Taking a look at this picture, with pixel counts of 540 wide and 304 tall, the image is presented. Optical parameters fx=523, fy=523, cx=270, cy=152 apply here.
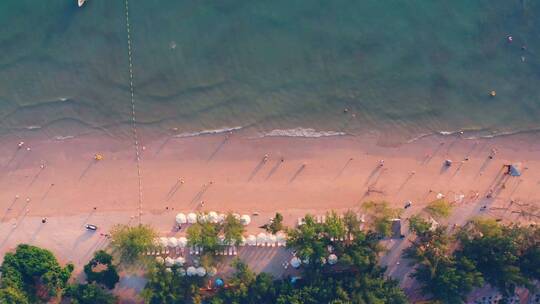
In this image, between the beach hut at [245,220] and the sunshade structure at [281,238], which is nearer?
the sunshade structure at [281,238]

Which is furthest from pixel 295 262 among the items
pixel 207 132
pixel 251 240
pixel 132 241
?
pixel 207 132

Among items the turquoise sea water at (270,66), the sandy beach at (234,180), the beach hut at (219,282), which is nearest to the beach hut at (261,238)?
the sandy beach at (234,180)

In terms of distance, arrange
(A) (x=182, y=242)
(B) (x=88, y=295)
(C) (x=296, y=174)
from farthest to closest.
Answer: (C) (x=296, y=174), (A) (x=182, y=242), (B) (x=88, y=295)

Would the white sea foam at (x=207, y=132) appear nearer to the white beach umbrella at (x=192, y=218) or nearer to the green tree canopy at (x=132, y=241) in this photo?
the white beach umbrella at (x=192, y=218)

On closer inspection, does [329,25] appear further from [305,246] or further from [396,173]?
[305,246]

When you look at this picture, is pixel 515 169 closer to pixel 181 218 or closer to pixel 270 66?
pixel 270 66

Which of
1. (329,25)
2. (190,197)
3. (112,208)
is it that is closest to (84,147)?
(112,208)
